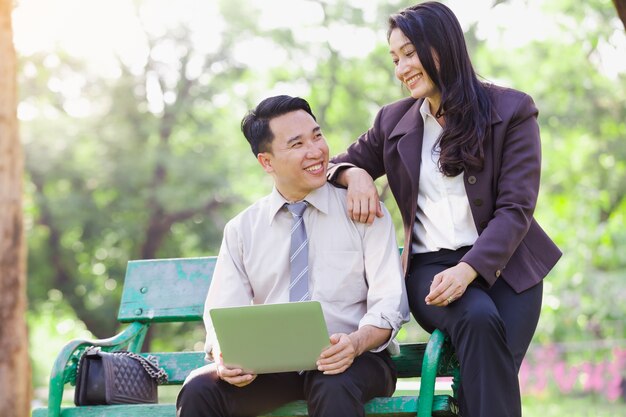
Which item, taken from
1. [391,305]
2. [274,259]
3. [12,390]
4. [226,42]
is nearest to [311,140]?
[274,259]

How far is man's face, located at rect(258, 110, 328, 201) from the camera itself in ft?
13.8

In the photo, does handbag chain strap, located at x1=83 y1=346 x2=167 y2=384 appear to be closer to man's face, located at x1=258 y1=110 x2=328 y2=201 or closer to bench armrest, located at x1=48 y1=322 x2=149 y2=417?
bench armrest, located at x1=48 y1=322 x2=149 y2=417

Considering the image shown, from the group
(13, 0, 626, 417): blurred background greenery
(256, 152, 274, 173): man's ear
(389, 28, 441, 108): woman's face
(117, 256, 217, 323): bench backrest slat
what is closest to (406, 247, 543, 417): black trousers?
(389, 28, 441, 108): woman's face

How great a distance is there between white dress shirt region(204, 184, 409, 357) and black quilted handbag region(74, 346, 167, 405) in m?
0.49

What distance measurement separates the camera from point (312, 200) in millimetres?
4262

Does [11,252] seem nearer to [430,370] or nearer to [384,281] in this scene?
[384,281]

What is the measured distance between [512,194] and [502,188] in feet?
0.20

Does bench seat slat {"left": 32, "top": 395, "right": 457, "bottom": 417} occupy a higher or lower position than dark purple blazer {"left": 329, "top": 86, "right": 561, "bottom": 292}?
lower

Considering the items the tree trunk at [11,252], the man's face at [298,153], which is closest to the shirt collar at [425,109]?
the man's face at [298,153]

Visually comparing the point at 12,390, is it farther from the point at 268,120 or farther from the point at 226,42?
the point at 226,42

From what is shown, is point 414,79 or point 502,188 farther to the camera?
point 414,79

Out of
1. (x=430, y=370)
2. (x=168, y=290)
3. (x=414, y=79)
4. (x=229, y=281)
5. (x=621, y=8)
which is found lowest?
(x=430, y=370)

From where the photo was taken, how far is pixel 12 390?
17.6 feet

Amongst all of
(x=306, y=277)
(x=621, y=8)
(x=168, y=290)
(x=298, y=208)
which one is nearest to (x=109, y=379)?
(x=168, y=290)
